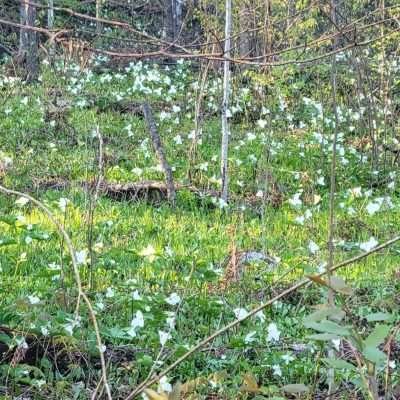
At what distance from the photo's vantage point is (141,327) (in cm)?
404

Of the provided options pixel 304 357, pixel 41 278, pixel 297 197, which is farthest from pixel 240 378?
pixel 297 197

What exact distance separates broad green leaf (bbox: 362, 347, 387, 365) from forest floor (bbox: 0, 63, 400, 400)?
0.20ft

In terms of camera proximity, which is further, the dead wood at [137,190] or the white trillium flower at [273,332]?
the dead wood at [137,190]

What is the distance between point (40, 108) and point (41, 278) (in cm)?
602

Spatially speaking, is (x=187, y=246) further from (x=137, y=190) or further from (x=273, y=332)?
(x=273, y=332)

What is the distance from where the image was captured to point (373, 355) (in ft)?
4.81

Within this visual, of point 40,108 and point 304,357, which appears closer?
point 304,357

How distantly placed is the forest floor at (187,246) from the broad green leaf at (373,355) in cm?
6

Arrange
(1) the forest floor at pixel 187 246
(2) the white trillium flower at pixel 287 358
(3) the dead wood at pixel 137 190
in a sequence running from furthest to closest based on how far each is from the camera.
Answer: (3) the dead wood at pixel 137 190, (2) the white trillium flower at pixel 287 358, (1) the forest floor at pixel 187 246

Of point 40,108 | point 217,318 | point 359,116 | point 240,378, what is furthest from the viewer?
point 40,108

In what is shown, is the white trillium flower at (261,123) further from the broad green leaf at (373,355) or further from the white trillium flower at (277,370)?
the broad green leaf at (373,355)

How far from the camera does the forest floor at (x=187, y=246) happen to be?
348cm

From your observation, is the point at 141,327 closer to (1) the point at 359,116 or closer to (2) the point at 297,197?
(2) the point at 297,197

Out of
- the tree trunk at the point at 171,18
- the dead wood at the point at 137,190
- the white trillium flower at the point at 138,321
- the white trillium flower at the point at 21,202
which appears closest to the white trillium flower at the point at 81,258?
the white trillium flower at the point at 138,321
